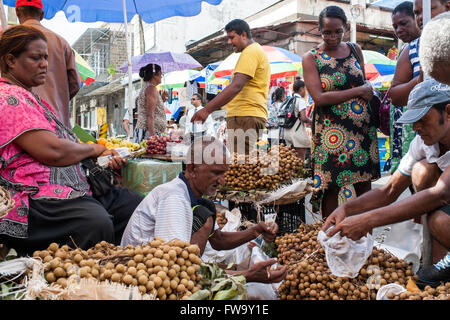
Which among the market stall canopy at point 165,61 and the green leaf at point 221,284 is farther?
the market stall canopy at point 165,61

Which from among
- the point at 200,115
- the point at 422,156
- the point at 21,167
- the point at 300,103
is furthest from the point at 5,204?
the point at 300,103

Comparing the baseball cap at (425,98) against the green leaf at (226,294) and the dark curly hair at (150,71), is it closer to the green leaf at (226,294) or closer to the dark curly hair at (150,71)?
the green leaf at (226,294)

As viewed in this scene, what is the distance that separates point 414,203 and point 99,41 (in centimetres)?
2961

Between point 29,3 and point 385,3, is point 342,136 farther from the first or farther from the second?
point 385,3

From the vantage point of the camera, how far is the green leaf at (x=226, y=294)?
4.91 ft

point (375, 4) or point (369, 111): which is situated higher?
point (375, 4)

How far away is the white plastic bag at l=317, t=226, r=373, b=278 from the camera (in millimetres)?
2053

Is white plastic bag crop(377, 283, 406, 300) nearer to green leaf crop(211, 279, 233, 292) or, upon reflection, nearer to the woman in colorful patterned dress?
green leaf crop(211, 279, 233, 292)

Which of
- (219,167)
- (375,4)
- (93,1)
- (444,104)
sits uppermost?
(375,4)

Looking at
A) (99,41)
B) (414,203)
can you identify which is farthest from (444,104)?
(99,41)

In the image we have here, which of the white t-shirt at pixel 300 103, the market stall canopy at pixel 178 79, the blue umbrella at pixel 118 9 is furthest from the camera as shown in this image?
the market stall canopy at pixel 178 79

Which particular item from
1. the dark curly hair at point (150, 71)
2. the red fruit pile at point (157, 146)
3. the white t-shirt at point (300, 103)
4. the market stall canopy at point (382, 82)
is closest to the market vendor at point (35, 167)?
the red fruit pile at point (157, 146)

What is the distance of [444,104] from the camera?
201 cm

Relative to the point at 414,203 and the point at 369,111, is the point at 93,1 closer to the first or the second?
the point at 369,111
